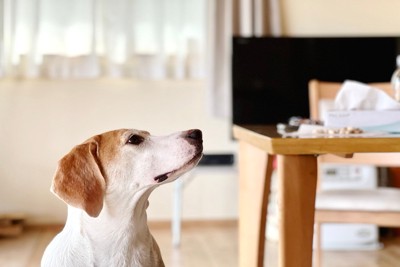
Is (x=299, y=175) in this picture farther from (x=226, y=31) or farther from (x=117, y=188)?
(x=226, y=31)

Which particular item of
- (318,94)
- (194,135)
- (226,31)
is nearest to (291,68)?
(226,31)

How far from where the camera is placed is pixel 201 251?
319 cm

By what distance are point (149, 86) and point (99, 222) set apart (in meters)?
2.66

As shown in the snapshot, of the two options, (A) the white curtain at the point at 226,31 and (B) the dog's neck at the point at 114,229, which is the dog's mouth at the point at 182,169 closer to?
(B) the dog's neck at the point at 114,229

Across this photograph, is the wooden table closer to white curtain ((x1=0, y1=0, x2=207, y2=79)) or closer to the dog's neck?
the dog's neck

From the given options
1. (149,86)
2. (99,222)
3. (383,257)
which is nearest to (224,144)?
(149,86)

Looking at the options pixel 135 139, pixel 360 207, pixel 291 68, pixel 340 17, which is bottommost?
pixel 360 207

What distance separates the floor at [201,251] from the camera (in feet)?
9.68

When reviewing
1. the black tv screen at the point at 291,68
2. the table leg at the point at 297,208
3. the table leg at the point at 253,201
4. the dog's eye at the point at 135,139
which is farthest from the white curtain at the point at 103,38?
the dog's eye at the point at 135,139

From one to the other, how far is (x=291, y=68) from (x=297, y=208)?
89.7 inches

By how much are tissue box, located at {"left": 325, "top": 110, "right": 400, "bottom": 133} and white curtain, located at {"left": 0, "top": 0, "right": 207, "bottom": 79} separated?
7.49 ft

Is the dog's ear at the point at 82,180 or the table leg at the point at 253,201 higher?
the dog's ear at the point at 82,180

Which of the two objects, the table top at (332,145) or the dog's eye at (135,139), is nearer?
the dog's eye at (135,139)

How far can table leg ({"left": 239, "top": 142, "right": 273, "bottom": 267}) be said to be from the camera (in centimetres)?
182
